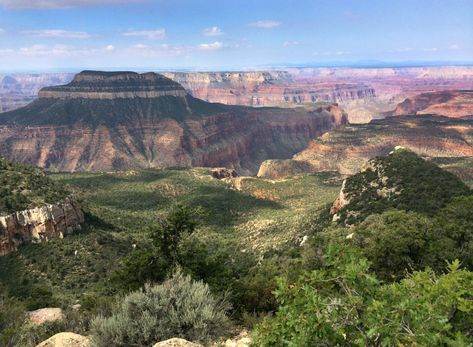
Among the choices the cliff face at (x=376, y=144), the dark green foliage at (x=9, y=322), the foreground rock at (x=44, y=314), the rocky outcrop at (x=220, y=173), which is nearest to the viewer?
the dark green foliage at (x=9, y=322)

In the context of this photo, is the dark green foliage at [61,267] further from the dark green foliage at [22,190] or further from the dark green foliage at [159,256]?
the dark green foliage at [159,256]

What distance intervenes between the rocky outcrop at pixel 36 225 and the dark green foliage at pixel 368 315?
36359 millimetres

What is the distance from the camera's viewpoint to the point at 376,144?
147125 mm

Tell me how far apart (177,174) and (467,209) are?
76832 mm

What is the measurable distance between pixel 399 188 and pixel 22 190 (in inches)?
1649

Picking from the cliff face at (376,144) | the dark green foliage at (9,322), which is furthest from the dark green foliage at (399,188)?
the cliff face at (376,144)

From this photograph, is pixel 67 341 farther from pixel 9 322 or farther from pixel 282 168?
pixel 282 168

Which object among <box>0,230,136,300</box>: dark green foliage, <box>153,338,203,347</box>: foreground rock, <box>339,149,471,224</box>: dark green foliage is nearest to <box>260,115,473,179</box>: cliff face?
<box>339,149,471,224</box>: dark green foliage

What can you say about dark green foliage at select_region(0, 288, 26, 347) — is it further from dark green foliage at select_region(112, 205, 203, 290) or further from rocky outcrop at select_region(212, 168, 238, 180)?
rocky outcrop at select_region(212, 168, 238, 180)

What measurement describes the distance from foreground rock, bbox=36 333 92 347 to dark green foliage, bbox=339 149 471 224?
3549 cm

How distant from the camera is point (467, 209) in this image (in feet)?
107

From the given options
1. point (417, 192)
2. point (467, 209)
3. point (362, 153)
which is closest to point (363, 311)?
point (467, 209)

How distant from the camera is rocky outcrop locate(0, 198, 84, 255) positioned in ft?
125

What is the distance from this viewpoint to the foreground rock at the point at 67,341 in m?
12.7
